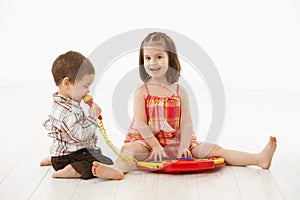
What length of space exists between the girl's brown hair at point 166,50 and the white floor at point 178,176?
33 centimetres

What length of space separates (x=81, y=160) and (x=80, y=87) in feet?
0.78

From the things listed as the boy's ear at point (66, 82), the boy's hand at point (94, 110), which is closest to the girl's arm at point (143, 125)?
the boy's hand at point (94, 110)

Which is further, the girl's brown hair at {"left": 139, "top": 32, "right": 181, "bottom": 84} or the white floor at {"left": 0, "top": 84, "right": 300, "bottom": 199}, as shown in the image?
the girl's brown hair at {"left": 139, "top": 32, "right": 181, "bottom": 84}

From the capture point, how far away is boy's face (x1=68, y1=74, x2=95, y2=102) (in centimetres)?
166

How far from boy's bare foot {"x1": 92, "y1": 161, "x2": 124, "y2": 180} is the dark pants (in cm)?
4

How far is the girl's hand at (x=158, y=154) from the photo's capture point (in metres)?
1.69

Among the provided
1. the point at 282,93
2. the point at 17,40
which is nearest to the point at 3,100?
the point at 17,40

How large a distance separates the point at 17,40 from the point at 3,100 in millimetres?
542

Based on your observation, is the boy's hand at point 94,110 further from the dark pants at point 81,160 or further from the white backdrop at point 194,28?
the white backdrop at point 194,28

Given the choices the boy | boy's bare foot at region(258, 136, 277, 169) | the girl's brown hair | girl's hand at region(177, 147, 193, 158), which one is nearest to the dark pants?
the boy

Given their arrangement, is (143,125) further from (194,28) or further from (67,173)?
(194,28)

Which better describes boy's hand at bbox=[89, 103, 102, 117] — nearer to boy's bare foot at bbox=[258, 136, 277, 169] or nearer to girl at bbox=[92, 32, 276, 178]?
girl at bbox=[92, 32, 276, 178]

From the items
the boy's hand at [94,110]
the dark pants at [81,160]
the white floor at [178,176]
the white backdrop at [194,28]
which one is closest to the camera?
the white floor at [178,176]

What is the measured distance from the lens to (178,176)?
162 centimetres
